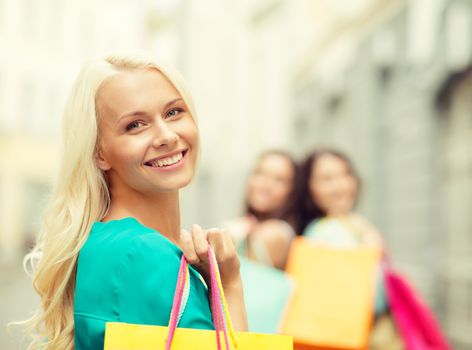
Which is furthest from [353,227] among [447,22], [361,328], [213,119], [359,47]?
[213,119]

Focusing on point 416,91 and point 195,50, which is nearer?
point 416,91

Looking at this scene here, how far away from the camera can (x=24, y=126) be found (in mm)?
25844

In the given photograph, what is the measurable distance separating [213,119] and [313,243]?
1117 centimetres

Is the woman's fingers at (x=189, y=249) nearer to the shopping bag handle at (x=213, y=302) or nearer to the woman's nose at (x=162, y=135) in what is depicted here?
the shopping bag handle at (x=213, y=302)

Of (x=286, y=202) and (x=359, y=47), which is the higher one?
(x=359, y=47)

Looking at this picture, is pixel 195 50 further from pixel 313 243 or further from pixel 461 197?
pixel 313 243

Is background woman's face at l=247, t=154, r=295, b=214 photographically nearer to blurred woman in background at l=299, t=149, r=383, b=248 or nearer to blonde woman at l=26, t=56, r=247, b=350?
blurred woman in background at l=299, t=149, r=383, b=248

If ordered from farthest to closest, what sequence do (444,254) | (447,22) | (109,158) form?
(444,254)
(447,22)
(109,158)

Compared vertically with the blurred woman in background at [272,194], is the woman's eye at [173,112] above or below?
above

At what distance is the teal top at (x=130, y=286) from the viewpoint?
141 cm

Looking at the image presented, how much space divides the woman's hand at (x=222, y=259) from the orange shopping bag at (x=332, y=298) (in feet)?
5.47

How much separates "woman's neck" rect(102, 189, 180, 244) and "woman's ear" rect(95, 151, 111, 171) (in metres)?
0.07

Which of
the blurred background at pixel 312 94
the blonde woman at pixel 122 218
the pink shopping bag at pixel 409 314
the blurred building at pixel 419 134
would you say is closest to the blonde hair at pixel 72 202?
the blonde woman at pixel 122 218

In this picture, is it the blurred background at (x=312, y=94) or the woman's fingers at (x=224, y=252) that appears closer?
the woman's fingers at (x=224, y=252)
